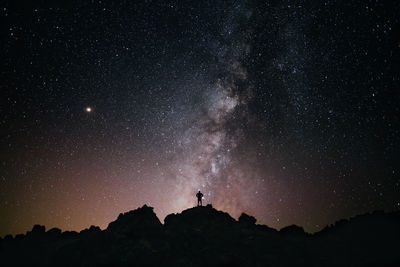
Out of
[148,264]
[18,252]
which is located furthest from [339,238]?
[18,252]

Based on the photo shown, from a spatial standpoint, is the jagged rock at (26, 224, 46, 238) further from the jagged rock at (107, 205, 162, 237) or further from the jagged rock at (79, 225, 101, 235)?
the jagged rock at (107, 205, 162, 237)

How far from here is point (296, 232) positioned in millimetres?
51500

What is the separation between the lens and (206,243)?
48250 millimetres

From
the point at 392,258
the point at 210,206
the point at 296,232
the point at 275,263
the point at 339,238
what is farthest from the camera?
the point at 210,206

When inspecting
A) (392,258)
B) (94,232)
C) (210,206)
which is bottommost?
(392,258)

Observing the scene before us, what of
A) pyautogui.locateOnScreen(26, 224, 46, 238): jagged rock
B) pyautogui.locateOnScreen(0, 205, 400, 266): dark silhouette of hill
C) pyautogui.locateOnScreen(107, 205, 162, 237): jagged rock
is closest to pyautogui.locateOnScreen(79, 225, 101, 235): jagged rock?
pyautogui.locateOnScreen(0, 205, 400, 266): dark silhouette of hill

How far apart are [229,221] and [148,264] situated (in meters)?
20.0

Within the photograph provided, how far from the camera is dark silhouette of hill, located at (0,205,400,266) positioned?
43.1m

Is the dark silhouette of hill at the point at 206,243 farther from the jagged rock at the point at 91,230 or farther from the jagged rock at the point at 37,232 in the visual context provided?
the jagged rock at the point at 37,232

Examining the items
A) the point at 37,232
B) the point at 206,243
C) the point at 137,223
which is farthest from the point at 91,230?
the point at 206,243

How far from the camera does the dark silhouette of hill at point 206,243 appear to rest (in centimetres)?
4306

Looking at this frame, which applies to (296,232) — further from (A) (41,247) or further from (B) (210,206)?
(A) (41,247)

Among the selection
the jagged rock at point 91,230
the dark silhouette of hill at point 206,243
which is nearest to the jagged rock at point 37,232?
the dark silhouette of hill at point 206,243

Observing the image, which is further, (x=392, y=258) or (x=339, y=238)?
(x=339, y=238)
